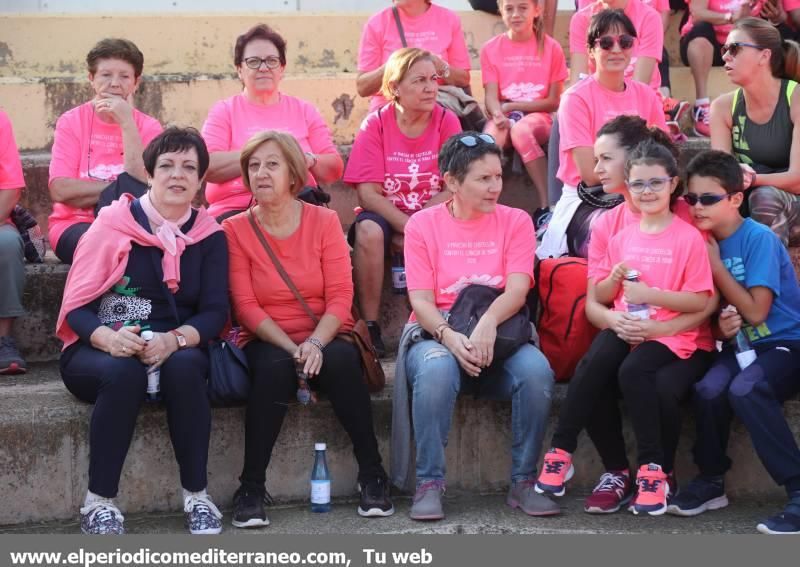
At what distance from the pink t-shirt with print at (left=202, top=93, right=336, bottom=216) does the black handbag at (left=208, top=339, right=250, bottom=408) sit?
112 cm

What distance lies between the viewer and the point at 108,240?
4.58 m

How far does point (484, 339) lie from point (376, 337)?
0.93 metres

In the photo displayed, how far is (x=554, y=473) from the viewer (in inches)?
182

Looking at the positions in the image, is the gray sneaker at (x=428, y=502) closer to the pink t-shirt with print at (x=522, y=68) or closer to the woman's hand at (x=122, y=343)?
the woman's hand at (x=122, y=343)

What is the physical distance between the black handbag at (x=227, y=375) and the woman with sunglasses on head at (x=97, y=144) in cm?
109

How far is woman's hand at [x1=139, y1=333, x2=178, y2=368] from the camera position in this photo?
444cm

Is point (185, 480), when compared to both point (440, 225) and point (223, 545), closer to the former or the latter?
point (223, 545)

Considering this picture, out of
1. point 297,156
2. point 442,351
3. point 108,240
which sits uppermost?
point 297,156

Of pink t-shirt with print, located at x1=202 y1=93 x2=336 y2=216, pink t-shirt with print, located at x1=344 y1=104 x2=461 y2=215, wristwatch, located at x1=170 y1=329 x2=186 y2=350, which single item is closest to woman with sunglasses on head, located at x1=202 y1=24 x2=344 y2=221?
pink t-shirt with print, located at x1=202 y1=93 x2=336 y2=216

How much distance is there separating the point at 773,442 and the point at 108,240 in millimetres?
2492

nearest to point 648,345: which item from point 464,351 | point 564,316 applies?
point 564,316

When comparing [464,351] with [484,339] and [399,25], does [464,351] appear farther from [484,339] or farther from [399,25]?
[399,25]

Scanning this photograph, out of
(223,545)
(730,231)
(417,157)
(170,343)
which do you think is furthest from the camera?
(417,157)

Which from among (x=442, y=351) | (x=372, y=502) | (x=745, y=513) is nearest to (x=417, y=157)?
(x=442, y=351)
